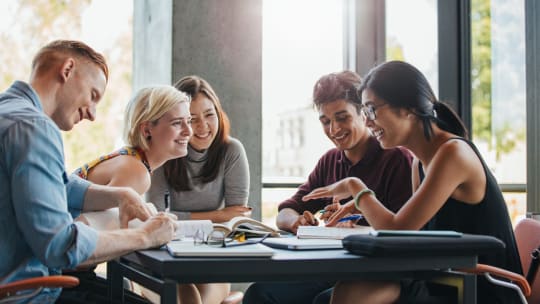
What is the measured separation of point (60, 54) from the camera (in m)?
1.92

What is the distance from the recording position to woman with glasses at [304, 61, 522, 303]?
6.22 feet

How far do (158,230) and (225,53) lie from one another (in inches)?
99.5

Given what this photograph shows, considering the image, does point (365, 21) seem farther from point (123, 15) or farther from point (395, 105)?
point (395, 105)

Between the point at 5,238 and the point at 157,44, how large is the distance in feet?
9.02

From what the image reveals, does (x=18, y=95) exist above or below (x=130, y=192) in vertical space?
above

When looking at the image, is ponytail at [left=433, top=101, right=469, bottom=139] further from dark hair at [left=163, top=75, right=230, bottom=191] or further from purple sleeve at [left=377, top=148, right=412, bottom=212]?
dark hair at [left=163, top=75, right=230, bottom=191]

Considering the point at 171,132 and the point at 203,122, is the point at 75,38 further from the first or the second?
the point at 171,132

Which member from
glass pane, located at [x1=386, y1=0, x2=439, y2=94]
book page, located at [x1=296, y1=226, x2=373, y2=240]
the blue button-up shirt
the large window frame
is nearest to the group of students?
the blue button-up shirt

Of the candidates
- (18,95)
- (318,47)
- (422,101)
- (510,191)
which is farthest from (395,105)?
(318,47)

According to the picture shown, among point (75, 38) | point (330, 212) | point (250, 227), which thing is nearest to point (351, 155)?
point (330, 212)

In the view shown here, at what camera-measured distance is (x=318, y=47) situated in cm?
489

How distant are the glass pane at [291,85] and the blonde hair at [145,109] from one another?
5.48 ft

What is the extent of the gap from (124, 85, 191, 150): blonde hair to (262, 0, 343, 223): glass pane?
167 centimetres

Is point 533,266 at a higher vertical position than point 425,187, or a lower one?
lower
